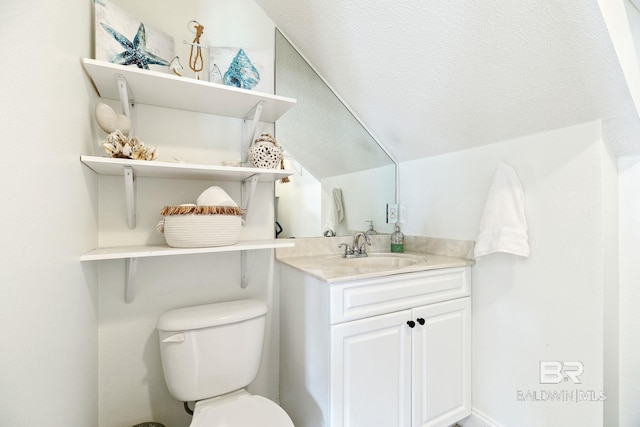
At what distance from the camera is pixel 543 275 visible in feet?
4.07

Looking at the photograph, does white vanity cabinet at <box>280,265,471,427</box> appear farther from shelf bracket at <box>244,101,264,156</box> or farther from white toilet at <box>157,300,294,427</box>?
shelf bracket at <box>244,101,264,156</box>

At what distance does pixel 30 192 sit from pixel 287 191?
1104mm

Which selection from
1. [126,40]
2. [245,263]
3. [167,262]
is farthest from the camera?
[245,263]

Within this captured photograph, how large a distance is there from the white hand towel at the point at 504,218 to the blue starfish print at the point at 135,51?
1.64 meters

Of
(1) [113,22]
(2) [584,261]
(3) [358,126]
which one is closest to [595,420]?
(2) [584,261]

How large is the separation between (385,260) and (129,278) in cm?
130

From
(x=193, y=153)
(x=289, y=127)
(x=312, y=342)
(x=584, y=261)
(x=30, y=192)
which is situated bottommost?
(x=312, y=342)

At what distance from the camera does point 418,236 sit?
1831 millimetres

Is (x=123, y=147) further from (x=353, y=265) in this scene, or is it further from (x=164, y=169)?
(x=353, y=265)

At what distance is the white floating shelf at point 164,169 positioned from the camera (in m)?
0.91

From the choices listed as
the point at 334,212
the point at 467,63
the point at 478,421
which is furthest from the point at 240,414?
the point at 467,63

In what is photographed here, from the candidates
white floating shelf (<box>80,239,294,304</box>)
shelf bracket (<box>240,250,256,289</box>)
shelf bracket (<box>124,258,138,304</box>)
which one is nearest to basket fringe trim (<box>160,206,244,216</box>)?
white floating shelf (<box>80,239,294,304</box>)

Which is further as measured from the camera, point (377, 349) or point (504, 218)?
point (504, 218)

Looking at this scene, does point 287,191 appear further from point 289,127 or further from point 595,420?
point 595,420
